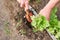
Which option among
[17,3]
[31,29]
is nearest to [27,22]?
[31,29]

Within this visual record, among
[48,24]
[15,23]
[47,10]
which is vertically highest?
[15,23]

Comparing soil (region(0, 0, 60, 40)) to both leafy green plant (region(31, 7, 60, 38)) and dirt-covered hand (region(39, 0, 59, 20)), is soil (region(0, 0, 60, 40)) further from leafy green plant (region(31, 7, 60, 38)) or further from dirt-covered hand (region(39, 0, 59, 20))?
dirt-covered hand (region(39, 0, 59, 20))

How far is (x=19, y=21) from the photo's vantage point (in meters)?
2.91

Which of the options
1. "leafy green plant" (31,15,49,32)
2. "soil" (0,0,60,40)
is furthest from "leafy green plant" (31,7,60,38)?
"soil" (0,0,60,40)

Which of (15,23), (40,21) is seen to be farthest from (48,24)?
(15,23)

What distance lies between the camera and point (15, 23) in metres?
2.90

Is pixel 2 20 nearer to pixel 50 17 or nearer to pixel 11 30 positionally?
pixel 11 30

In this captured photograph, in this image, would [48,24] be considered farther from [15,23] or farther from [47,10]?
[15,23]

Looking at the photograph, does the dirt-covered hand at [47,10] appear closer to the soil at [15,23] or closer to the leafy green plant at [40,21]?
the leafy green plant at [40,21]

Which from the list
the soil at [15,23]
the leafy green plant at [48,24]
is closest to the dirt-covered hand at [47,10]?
the leafy green plant at [48,24]

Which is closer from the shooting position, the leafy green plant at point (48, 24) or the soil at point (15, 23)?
the leafy green plant at point (48, 24)

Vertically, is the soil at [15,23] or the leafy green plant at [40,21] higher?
the soil at [15,23]

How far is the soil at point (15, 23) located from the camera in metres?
2.86

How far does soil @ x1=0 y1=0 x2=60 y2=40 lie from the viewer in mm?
2859
